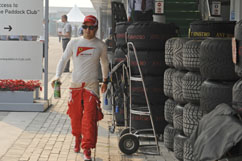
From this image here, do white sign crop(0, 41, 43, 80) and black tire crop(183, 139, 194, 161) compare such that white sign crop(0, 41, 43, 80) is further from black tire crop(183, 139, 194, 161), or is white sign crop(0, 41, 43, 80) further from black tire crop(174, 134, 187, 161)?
black tire crop(183, 139, 194, 161)

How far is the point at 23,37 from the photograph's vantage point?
12.3 m

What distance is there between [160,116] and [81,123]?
1479mm

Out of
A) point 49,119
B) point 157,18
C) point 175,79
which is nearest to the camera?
point 175,79

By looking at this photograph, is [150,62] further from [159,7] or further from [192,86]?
[159,7]

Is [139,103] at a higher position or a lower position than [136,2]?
lower

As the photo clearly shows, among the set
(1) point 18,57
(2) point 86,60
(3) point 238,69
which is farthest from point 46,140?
(3) point 238,69

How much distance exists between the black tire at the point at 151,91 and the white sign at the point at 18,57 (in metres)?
3.76

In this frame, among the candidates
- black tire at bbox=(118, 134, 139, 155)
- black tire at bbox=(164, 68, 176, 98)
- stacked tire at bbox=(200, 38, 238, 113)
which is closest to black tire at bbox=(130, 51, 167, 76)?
black tire at bbox=(164, 68, 176, 98)

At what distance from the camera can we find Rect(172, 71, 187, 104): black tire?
696 cm

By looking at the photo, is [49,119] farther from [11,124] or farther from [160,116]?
[160,116]

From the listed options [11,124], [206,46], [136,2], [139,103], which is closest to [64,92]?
[136,2]

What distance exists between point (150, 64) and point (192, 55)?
2.21 m

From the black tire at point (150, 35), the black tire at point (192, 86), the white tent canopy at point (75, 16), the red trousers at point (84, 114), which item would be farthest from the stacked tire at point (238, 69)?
the white tent canopy at point (75, 16)

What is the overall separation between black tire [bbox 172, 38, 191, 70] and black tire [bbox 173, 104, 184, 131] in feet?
1.63
